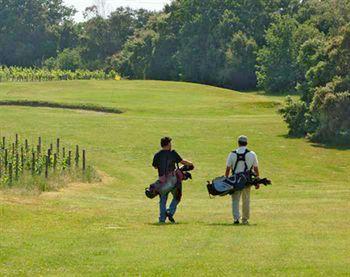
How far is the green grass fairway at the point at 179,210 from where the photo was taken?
47.4 feet

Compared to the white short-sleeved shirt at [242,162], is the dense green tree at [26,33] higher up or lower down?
higher up

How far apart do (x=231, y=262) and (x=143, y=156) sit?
3305 cm

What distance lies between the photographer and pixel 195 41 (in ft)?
380

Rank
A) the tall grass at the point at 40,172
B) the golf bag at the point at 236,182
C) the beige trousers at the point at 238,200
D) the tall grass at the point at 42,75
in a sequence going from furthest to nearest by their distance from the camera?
the tall grass at the point at 42,75
the tall grass at the point at 40,172
the beige trousers at the point at 238,200
the golf bag at the point at 236,182

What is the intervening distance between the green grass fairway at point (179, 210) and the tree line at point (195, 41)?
9182 mm

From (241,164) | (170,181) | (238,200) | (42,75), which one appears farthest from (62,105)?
(241,164)

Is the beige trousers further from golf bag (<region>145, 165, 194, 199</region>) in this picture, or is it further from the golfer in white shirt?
golf bag (<region>145, 165, 194, 199</region>)

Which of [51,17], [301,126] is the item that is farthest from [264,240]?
[51,17]

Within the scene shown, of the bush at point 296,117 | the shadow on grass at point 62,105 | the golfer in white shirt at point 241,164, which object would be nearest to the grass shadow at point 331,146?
the bush at point 296,117

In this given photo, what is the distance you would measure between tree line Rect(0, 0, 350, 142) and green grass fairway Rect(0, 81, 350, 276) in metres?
9.18

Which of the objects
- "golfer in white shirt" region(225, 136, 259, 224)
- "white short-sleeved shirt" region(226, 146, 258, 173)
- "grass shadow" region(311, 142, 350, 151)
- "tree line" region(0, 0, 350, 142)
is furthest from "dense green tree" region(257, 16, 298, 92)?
"white short-sleeved shirt" region(226, 146, 258, 173)

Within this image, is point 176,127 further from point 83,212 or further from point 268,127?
point 83,212

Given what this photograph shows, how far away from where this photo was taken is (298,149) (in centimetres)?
5184

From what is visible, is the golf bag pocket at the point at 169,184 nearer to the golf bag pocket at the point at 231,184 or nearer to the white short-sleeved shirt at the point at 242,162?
the golf bag pocket at the point at 231,184
